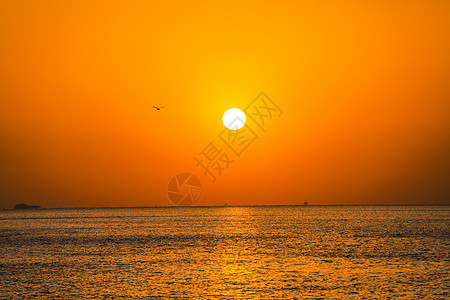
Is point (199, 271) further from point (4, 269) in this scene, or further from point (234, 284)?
point (4, 269)

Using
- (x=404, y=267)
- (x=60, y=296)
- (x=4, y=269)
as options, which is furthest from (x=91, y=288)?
(x=404, y=267)

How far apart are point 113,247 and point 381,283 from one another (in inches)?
1901

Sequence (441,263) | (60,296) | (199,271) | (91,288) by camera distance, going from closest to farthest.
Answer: (60,296), (91,288), (199,271), (441,263)

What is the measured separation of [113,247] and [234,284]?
42836mm

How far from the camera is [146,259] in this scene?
66562 millimetres

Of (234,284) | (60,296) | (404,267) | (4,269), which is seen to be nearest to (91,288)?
(60,296)

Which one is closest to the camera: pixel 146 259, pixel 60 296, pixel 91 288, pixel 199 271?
pixel 60 296

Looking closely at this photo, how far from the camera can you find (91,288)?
44812 mm

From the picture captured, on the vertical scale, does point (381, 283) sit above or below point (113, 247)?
below

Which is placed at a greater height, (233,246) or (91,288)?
(233,246)

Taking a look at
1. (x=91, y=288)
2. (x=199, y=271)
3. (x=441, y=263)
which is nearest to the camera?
(x=91, y=288)

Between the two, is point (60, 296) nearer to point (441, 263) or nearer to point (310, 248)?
point (441, 263)

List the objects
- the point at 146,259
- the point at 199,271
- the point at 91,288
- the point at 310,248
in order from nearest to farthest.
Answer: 1. the point at 91,288
2. the point at 199,271
3. the point at 146,259
4. the point at 310,248

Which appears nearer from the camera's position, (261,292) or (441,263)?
(261,292)
